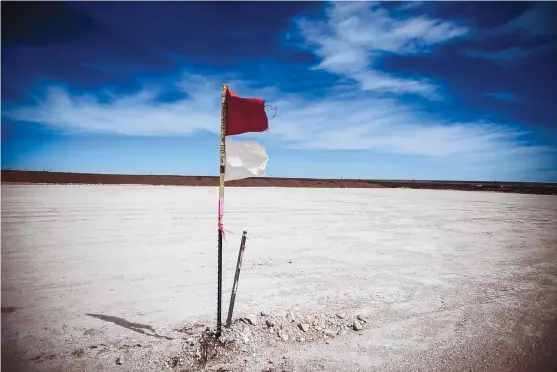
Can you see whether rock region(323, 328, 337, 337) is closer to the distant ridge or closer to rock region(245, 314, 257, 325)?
rock region(245, 314, 257, 325)

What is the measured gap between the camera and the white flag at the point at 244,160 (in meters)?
3.80

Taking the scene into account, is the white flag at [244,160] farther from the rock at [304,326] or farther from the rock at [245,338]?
the rock at [304,326]

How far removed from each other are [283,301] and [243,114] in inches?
144

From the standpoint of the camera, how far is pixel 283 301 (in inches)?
226

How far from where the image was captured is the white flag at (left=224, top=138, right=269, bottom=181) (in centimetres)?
380

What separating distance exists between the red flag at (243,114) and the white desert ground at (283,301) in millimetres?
2909

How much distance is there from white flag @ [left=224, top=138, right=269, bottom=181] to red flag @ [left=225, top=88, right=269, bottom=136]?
19 centimetres

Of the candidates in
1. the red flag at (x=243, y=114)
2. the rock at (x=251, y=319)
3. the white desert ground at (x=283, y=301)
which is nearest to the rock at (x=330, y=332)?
the white desert ground at (x=283, y=301)

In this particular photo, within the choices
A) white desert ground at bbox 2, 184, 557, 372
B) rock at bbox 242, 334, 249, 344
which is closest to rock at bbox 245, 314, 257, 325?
white desert ground at bbox 2, 184, 557, 372

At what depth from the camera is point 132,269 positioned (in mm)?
7379

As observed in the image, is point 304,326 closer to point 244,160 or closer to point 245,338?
point 245,338

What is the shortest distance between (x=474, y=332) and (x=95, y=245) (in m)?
9.84

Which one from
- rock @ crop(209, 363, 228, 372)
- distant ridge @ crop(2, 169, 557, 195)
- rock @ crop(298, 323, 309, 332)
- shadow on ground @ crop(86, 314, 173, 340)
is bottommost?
rock @ crop(209, 363, 228, 372)

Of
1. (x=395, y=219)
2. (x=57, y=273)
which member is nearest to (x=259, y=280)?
(x=57, y=273)
